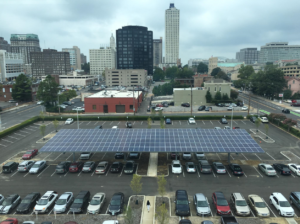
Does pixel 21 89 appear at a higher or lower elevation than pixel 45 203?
higher

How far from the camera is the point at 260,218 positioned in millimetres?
19516

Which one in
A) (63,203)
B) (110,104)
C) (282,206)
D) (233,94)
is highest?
→ (233,94)

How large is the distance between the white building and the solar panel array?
5836 inches

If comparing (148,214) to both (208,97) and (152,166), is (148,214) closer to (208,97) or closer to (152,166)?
(152,166)

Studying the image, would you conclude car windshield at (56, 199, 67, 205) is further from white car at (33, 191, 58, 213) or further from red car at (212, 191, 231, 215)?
red car at (212, 191, 231, 215)

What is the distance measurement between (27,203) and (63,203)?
10.9ft

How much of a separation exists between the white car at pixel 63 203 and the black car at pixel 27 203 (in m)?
2.39

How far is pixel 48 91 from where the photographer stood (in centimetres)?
6481

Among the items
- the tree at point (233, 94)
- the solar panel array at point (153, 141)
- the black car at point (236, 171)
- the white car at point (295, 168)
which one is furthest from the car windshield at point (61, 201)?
the tree at point (233, 94)

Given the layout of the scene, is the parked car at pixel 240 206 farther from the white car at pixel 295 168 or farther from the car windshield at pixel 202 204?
the white car at pixel 295 168

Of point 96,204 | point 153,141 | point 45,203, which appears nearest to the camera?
point 96,204

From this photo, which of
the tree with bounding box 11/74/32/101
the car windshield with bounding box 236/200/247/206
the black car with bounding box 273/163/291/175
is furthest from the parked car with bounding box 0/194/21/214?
the tree with bounding box 11/74/32/101

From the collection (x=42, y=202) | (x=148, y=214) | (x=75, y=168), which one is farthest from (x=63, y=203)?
(x=75, y=168)

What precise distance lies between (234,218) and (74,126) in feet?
136
